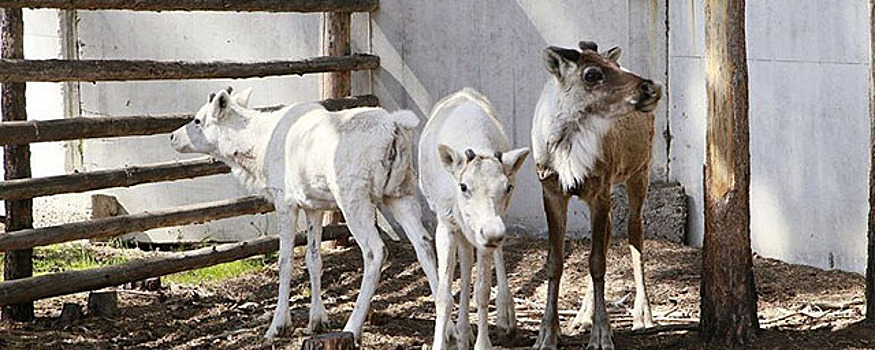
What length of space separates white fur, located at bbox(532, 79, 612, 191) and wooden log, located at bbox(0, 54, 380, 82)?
9.16 ft

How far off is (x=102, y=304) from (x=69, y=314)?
0.25 meters

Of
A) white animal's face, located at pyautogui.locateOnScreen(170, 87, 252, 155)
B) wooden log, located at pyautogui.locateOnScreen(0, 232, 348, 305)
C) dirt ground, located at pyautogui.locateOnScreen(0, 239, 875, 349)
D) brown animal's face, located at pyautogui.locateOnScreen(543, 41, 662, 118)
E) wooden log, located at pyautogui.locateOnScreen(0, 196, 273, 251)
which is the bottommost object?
dirt ground, located at pyautogui.locateOnScreen(0, 239, 875, 349)

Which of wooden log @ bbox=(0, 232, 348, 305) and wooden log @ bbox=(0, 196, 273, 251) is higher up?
wooden log @ bbox=(0, 196, 273, 251)

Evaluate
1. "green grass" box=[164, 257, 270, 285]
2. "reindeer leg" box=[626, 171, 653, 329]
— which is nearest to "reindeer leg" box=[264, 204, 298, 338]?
"reindeer leg" box=[626, 171, 653, 329]

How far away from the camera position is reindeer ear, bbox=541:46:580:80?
23.9 feet

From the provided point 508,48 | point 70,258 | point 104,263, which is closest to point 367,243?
point 508,48

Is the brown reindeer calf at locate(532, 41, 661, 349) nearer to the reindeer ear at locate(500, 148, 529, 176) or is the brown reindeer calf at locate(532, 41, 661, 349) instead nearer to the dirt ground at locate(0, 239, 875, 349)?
the dirt ground at locate(0, 239, 875, 349)

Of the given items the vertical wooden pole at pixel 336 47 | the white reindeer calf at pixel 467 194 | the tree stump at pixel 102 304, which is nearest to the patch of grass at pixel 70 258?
the vertical wooden pole at pixel 336 47

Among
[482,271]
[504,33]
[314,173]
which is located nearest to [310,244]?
[314,173]

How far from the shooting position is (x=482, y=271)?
6895 mm

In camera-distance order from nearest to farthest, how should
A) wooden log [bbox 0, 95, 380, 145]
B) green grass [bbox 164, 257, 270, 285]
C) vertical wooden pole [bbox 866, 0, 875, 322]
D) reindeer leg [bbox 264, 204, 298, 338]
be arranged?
vertical wooden pole [bbox 866, 0, 875, 322] → reindeer leg [bbox 264, 204, 298, 338] → wooden log [bbox 0, 95, 380, 145] → green grass [bbox 164, 257, 270, 285]

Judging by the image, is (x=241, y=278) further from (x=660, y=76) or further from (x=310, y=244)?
(x=660, y=76)

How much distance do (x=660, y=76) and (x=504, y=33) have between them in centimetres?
116

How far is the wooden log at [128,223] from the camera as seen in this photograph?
327 inches
